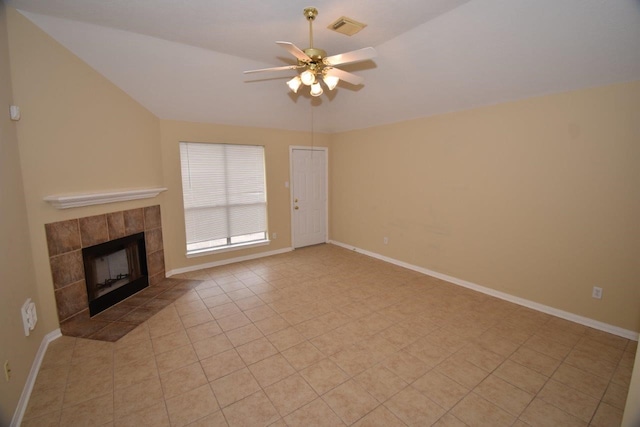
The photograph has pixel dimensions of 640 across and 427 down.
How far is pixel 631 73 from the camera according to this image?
8.07ft

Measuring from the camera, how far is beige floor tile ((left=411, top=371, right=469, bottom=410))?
6.61 ft

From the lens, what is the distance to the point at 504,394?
2.06m

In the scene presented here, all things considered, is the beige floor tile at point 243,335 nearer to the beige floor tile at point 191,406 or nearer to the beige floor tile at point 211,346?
the beige floor tile at point 211,346

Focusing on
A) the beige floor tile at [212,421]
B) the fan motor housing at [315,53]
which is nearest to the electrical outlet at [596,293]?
the fan motor housing at [315,53]

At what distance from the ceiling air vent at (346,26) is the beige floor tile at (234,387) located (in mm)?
3254

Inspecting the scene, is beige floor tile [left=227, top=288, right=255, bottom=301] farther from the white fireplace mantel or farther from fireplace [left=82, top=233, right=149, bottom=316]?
the white fireplace mantel

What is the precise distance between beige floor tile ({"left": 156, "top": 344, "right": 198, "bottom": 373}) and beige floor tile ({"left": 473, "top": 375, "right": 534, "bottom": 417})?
239 centimetres

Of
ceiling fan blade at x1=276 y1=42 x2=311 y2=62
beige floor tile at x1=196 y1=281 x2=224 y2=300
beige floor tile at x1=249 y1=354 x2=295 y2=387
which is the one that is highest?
ceiling fan blade at x1=276 y1=42 x2=311 y2=62

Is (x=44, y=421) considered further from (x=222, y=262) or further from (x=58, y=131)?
(x=222, y=262)

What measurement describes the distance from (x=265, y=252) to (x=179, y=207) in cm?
178

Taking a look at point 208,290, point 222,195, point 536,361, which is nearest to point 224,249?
point 222,195

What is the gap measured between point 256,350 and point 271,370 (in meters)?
0.33

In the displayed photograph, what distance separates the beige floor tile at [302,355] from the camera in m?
2.41

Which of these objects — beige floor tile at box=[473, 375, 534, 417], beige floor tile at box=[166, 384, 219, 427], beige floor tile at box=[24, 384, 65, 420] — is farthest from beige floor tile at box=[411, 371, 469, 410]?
beige floor tile at box=[24, 384, 65, 420]
